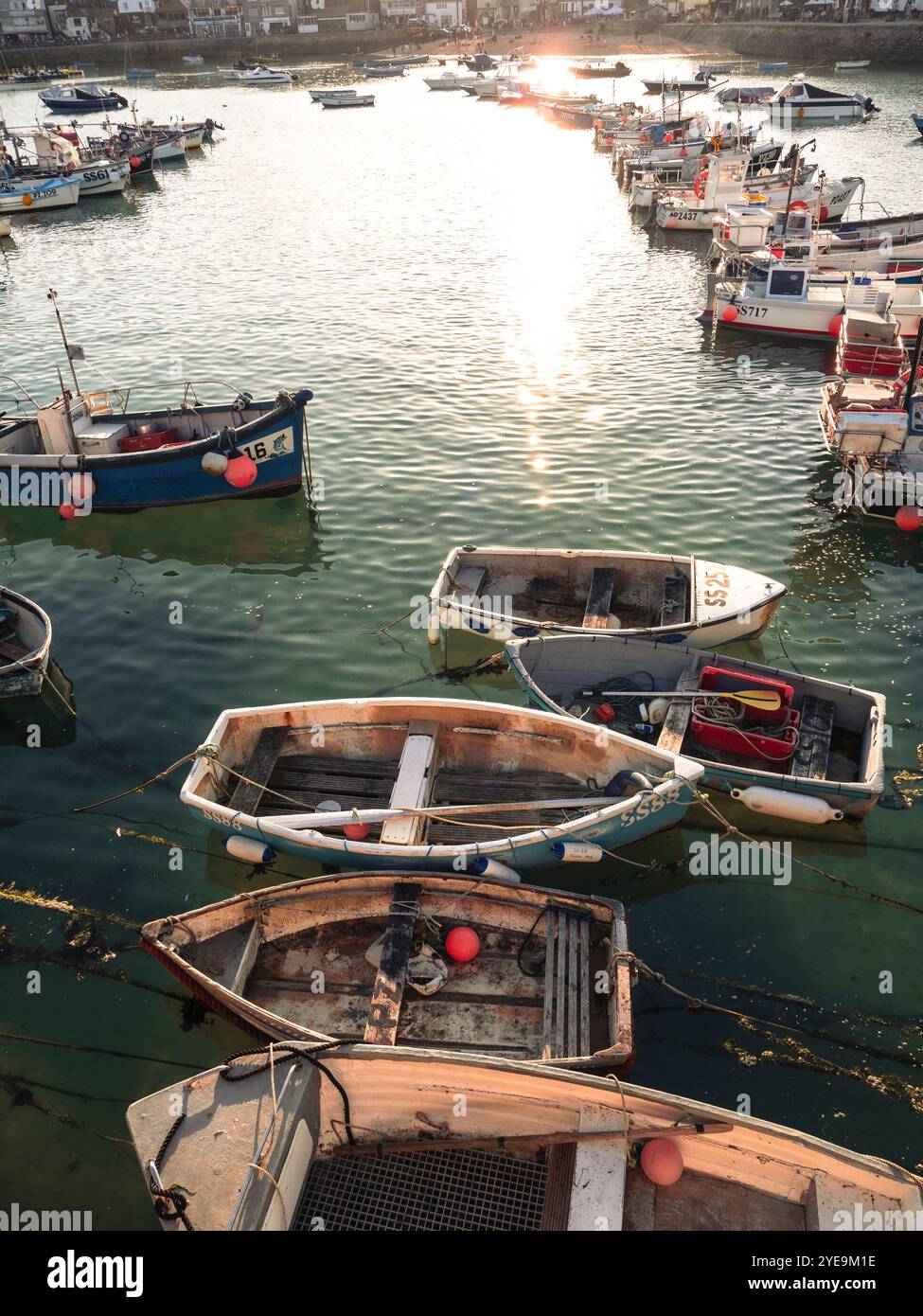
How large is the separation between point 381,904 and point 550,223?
164 feet

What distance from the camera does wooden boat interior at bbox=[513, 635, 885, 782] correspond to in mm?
13711

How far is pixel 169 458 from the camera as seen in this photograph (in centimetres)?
2178

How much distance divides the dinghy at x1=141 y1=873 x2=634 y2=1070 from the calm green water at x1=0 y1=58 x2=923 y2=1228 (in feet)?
3.29

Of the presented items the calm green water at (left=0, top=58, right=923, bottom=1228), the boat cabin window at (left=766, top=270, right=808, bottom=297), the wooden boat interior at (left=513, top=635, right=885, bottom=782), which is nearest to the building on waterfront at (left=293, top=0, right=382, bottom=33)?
the calm green water at (left=0, top=58, right=923, bottom=1228)

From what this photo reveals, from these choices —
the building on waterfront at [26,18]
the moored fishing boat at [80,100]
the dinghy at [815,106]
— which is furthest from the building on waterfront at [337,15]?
the dinghy at [815,106]

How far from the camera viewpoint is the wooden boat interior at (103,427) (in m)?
22.8

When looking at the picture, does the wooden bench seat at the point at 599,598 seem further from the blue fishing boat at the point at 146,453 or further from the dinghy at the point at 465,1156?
the blue fishing boat at the point at 146,453

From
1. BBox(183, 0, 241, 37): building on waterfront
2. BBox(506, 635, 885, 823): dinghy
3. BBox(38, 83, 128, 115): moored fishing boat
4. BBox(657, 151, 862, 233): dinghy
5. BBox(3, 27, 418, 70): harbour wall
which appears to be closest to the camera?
BBox(506, 635, 885, 823): dinghy

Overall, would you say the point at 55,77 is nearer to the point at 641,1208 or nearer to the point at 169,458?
the point at 169,458

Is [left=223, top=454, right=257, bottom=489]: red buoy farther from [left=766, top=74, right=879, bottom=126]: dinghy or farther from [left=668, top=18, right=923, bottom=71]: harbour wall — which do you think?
[left=668, top=18, right=923, bottom=71]: harbour wall

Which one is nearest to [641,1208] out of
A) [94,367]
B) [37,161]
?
[94,367]

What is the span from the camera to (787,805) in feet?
41.7

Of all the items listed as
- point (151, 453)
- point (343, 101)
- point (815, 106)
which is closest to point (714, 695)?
point (151, 453)

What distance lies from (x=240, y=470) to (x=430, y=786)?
40.5 ft
